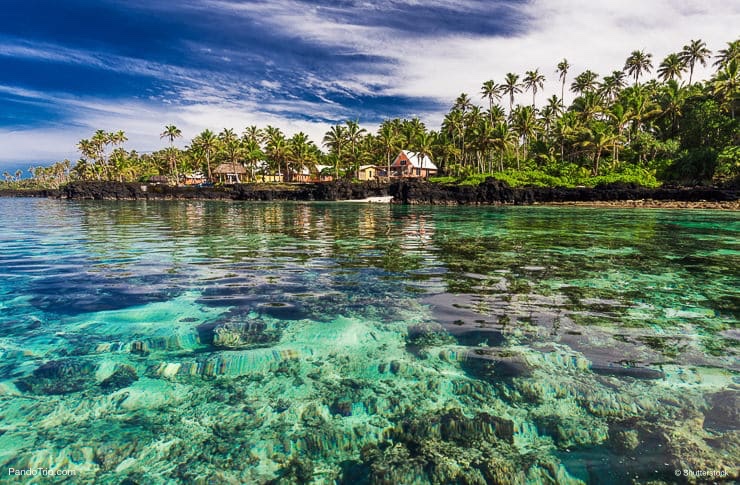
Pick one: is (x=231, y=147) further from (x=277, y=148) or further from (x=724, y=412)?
(x=724, y=412)

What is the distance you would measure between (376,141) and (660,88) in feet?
191

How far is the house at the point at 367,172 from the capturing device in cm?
9612

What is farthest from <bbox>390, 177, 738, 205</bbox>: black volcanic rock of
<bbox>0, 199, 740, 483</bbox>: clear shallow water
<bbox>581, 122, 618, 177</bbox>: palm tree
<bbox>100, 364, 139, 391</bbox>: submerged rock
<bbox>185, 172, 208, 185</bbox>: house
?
<bbox>185, 172, 208, 185</bbox>: house

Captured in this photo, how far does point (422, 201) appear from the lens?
67.9 metres

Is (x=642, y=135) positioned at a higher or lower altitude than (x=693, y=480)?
higher

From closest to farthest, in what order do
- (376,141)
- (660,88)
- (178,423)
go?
(178,423)
(660,88)
(376,141)

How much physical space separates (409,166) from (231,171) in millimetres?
46952

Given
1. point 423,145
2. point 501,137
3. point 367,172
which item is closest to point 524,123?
point 501,137

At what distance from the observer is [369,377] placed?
4.56 m

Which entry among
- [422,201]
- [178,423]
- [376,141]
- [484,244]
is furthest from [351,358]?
[376,141]

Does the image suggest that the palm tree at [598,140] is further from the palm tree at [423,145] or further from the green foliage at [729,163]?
the palm tree at [423,145]

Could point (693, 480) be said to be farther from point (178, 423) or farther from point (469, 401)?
point (178, 423)
